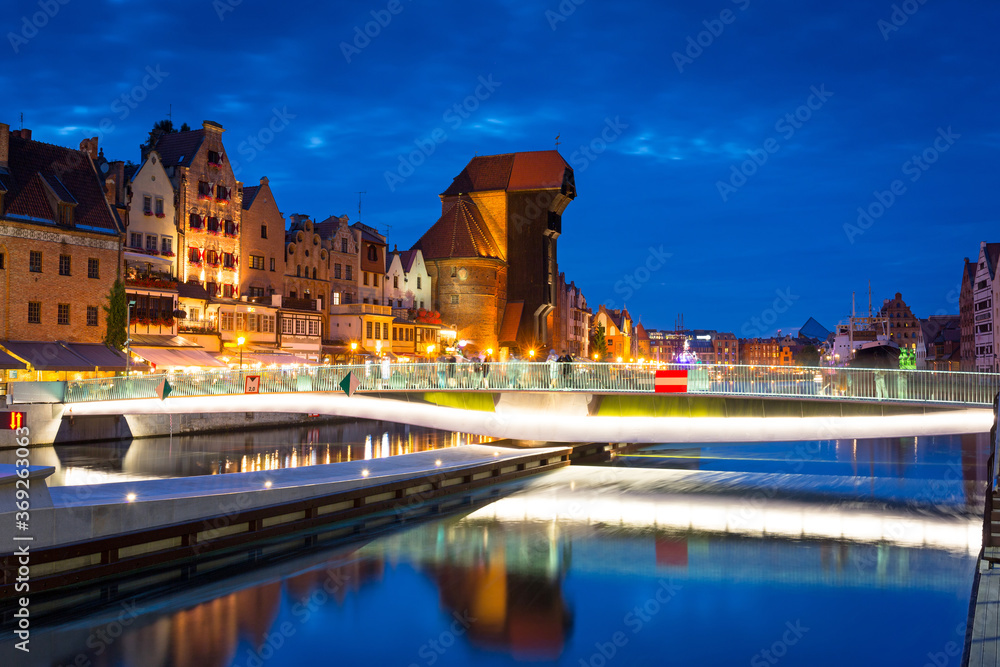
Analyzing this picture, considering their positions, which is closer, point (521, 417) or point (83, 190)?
point (521, 417)

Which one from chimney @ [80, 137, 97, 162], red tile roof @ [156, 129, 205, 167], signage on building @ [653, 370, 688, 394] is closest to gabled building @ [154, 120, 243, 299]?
red tile roof @ [156, 129, 205, 167]

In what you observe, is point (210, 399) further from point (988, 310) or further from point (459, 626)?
point (988, 310)

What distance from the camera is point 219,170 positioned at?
2808 inches

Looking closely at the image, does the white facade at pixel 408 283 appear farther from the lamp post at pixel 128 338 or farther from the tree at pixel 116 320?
the tree at pixel 116 320

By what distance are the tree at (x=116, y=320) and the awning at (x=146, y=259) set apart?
3715 mm

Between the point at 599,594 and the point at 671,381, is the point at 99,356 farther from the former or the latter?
the point at 599,594

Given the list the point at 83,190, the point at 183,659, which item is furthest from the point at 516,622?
the point at 83,190

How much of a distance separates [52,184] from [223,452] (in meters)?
23.9

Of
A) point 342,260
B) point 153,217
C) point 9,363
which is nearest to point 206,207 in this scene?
point 153,217

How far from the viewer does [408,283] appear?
95.6 meters

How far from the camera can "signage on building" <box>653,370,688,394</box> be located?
37531mm

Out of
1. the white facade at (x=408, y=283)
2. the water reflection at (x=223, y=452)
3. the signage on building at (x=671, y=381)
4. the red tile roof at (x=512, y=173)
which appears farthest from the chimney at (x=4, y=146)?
the red tile roof at (x=512, y=173)

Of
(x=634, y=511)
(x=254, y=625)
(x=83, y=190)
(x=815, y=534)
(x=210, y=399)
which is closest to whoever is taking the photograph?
(x=254, y=625)

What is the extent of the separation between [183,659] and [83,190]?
170ft
